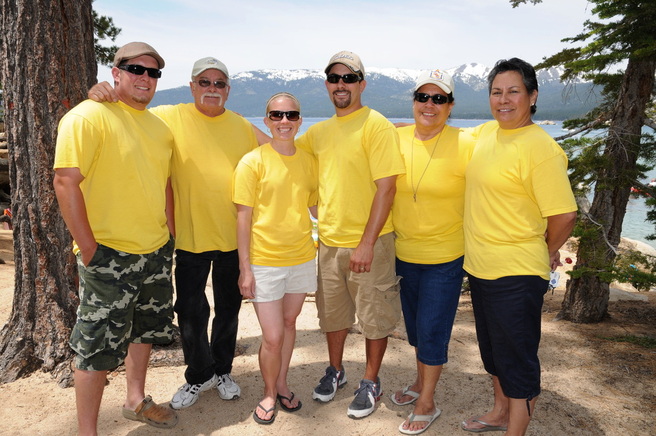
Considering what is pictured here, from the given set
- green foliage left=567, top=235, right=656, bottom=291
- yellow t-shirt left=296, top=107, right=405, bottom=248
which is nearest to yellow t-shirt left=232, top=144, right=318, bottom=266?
yellow t-shirt left=296, top=107, right=405, bottom=248

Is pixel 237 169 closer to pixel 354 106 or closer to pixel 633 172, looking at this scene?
pixel 354 106

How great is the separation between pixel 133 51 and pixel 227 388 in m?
2.88

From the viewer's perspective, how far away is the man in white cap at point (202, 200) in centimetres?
362

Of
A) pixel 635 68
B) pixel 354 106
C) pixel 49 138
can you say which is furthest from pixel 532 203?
pixel 635 68

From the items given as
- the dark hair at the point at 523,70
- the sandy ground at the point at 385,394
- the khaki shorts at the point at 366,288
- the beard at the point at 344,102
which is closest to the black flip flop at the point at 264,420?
the sandy ground at the point at 385,394

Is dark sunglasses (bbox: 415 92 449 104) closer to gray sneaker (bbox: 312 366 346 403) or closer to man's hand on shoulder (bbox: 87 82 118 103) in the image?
man's hand on shoulder (bbox: 87 82 118 103)

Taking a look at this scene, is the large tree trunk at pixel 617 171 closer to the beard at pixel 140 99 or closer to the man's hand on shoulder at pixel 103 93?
the beard at pixel 140 99

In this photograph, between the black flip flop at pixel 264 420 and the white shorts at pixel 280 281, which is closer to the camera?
the white shorts at pixel 280 281

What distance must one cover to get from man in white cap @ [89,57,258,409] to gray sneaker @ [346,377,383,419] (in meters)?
1.33

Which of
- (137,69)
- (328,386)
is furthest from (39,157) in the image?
(328,386)

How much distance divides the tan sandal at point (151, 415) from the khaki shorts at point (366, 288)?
4.92 ft

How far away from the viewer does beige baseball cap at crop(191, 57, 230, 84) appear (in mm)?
3596

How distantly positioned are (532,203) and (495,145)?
1.53 ft

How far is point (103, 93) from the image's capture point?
309 cm
